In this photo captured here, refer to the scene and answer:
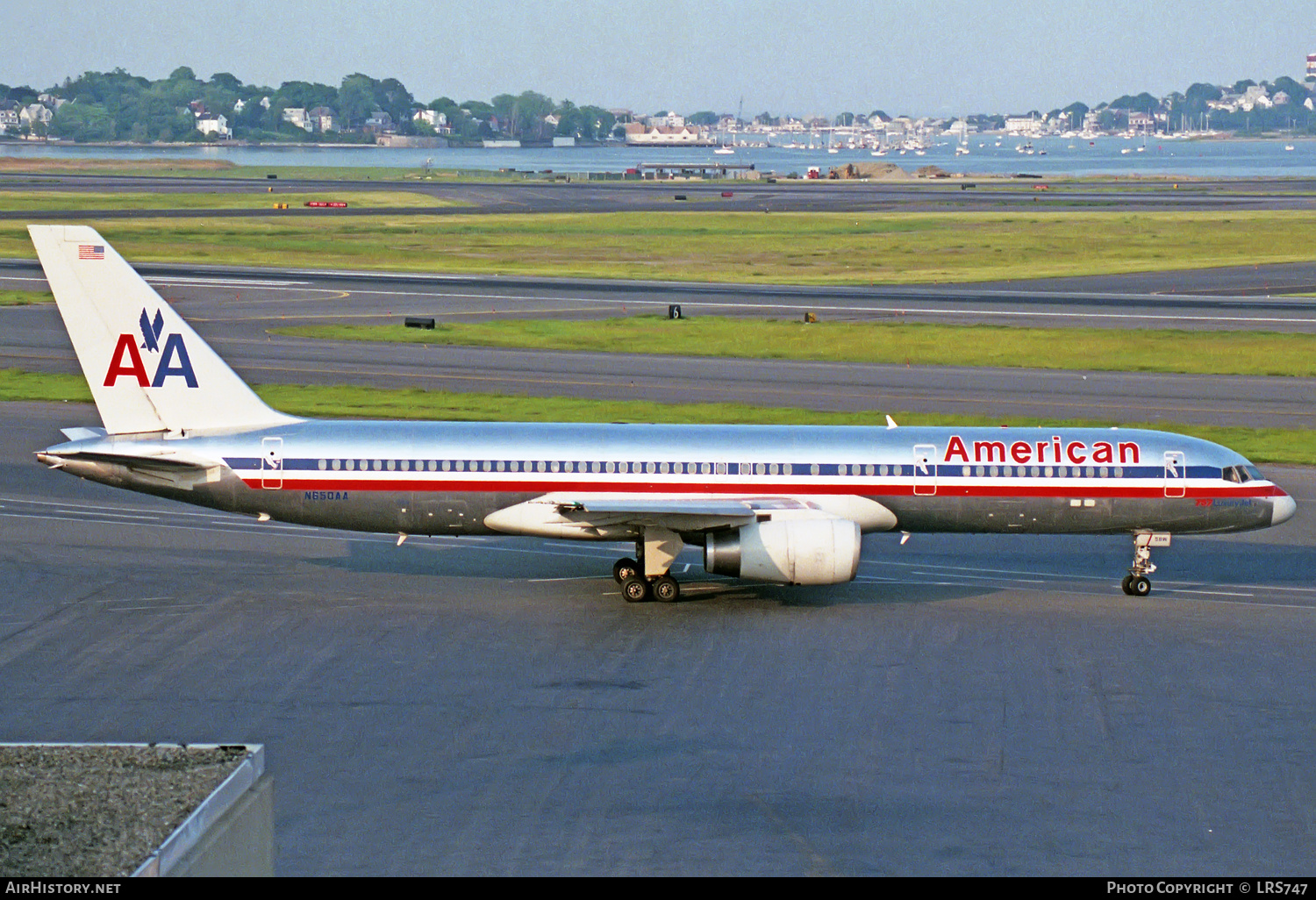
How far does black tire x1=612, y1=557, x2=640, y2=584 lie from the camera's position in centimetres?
3878

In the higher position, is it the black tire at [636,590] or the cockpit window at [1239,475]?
the cockpit window at [1239,475]

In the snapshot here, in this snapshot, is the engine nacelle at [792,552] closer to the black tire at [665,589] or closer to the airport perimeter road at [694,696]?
the airport perimeter road at [694,696]

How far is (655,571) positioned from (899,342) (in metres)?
47.0

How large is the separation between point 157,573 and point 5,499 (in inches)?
428

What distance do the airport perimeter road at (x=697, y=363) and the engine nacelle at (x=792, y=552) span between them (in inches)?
1047

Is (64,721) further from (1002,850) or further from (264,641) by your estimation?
(1002,850)

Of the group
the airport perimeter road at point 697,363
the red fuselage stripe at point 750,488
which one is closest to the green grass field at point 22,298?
the airport perimeter road at point 697,363

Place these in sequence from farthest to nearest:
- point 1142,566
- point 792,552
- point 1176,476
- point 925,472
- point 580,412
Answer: point 580,412, point 1142,566, point 1176,476, point 925,472, point 792,552

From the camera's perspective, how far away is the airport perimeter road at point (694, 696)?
23.6 m

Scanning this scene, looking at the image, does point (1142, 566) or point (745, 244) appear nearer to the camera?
point (1142, 566)

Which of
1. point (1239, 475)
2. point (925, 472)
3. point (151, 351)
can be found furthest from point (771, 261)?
point (151, 351)

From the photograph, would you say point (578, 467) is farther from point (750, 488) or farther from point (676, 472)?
point (750, 488)

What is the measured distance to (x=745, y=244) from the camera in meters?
139

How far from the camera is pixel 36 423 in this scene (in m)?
58.4
